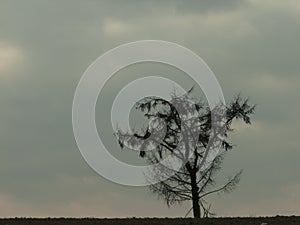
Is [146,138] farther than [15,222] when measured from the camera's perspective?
Yes

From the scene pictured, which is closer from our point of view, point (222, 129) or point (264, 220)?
point (264, 220)

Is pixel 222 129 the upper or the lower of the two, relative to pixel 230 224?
upper

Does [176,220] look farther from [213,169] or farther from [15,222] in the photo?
[213,169]

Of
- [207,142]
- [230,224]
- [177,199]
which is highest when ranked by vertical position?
[207,142]

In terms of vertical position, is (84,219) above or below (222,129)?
below

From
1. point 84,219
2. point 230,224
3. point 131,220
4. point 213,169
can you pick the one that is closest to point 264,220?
point 230,224

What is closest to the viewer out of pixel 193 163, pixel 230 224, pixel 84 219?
pixel 230 224

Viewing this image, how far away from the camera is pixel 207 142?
32250mm

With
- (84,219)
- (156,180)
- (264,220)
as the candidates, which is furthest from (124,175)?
(264,220)

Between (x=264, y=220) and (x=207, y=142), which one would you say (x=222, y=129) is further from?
(x=264, y=220)

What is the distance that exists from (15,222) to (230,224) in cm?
759

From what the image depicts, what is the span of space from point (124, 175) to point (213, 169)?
5032 millimetres

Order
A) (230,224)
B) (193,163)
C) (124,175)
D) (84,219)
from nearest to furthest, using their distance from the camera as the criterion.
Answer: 1. (230,224)
2. (84,219)
3. (124,175)
4. (193,163)

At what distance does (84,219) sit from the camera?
80.9 ft
